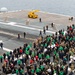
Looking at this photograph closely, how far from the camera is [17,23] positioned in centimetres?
5191

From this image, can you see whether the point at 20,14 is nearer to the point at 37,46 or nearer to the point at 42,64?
the point at 37,46

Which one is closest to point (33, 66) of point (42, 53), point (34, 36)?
point (42, 53)

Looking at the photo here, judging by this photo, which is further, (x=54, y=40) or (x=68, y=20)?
(x=68, y=20)

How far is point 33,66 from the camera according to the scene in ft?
90.0

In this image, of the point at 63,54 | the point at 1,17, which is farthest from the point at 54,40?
the point at 1,17

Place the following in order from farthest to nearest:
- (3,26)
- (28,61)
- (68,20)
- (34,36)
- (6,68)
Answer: (68,20)
(3,26)
(34,36)
(28,61)
(6,68)

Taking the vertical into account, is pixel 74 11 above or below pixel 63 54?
below

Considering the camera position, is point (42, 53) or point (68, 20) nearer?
point (42, 53)

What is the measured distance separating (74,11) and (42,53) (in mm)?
67770

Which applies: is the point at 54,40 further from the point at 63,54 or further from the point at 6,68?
the point at 6,68

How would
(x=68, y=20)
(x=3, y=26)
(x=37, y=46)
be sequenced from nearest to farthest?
(x=37, y=46) < (x=3, y=26) < (x=68, y=20)

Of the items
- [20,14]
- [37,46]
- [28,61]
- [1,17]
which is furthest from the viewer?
[20,14]

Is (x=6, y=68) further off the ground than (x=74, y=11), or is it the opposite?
(x=6, y=68)

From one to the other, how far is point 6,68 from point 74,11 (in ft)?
235
